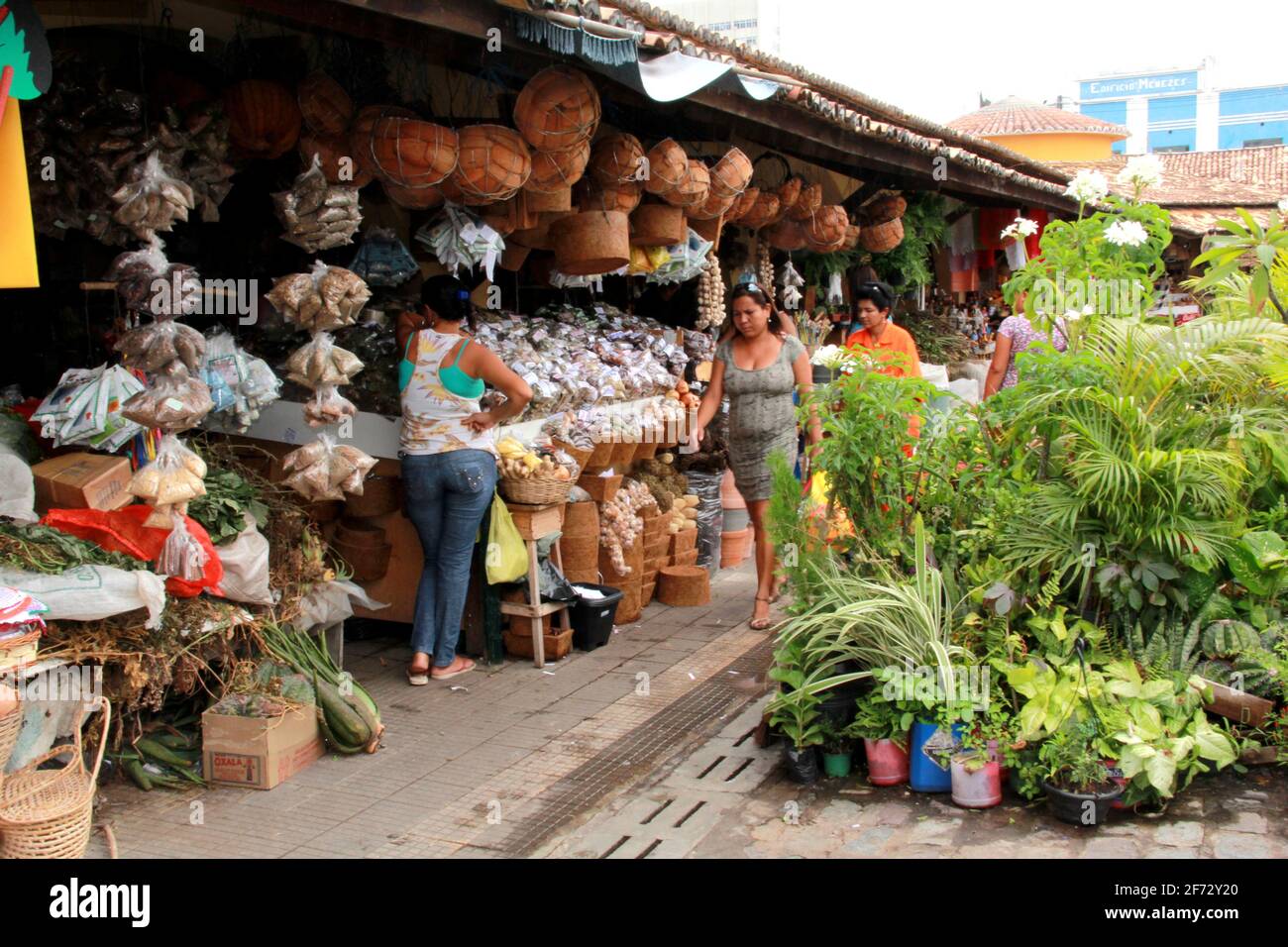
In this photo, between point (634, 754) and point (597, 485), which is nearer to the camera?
point (634, 754)

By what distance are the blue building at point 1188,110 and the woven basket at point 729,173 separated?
196 feet

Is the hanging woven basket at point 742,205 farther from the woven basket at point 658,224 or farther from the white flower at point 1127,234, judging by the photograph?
the white flower at point 1127,234

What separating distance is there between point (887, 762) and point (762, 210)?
18.8 ft


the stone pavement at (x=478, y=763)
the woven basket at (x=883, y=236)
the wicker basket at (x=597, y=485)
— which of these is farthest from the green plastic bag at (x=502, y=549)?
the woven basket at (x=883, y=236)

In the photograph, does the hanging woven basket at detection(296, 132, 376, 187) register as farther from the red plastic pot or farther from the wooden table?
the red plastic pot

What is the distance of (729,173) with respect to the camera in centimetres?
812

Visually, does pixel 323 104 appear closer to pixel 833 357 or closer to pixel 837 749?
pixel 833 357

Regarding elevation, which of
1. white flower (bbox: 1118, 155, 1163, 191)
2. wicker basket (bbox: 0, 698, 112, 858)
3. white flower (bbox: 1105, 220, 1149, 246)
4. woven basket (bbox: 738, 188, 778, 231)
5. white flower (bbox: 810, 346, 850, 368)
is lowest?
wicker basket (bbox: 0, 698, 112, 858)

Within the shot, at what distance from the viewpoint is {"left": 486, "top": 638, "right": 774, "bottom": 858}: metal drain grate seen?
463cm

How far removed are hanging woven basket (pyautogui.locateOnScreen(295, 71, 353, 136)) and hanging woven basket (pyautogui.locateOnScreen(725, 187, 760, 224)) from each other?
158 inches

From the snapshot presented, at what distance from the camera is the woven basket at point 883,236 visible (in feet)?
Answer: 37.9

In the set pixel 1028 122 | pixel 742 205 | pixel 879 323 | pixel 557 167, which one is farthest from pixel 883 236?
pixel 1028 122

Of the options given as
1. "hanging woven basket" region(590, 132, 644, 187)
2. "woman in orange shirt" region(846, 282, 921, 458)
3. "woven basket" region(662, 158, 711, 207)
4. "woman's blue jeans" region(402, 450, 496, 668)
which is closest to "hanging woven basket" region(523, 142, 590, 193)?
"hanging woven basket" region(590, 132, 644, 187)
